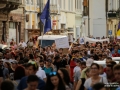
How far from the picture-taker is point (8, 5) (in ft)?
130

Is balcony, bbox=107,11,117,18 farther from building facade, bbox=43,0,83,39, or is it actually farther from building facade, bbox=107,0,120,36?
building facade, bbox=43,0,83,39

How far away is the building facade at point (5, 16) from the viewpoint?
130ft

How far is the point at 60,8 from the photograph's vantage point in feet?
189

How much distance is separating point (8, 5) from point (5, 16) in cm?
144

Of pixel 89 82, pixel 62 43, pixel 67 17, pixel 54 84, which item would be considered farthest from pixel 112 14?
pixel 54 84

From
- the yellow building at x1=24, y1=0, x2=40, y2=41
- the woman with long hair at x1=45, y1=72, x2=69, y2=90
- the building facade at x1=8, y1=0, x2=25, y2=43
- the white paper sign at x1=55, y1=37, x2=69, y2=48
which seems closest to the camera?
the woman with long hair at x1=45, y1=72, x2=69, y2=90

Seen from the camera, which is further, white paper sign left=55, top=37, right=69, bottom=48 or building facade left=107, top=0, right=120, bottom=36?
building facade left=107, top=0, right=120, bottom=36

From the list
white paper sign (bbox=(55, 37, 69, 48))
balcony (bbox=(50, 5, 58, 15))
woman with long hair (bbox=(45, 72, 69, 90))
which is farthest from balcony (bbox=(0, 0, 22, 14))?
woman with long hair (bbox=(45, 72, 69, 90))

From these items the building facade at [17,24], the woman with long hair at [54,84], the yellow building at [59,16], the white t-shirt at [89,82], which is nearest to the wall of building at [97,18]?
the yellow building at [59,16]

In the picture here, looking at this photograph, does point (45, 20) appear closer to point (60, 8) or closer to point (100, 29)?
point (60, 8)

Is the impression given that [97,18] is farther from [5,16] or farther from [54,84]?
[54,84]

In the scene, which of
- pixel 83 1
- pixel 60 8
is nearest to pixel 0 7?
pixel 60 8

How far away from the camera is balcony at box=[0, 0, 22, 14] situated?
38.9 meters

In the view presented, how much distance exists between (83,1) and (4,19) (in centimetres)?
3199
